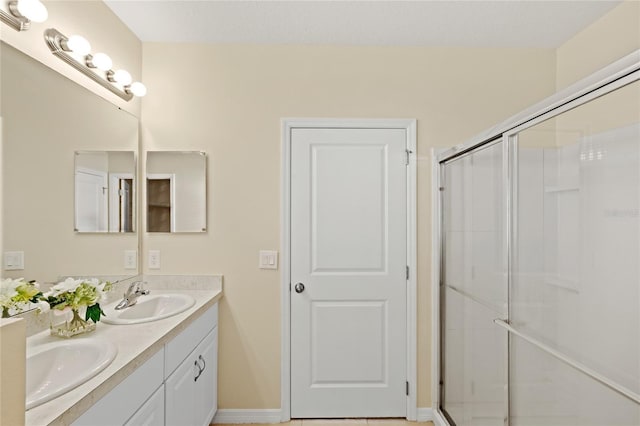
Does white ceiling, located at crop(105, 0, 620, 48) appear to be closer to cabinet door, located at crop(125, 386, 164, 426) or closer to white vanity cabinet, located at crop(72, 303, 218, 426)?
white vanity cabinet, located at crop(72, 303, 218, 426)

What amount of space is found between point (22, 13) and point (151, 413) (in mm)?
1641

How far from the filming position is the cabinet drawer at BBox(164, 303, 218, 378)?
165 cm

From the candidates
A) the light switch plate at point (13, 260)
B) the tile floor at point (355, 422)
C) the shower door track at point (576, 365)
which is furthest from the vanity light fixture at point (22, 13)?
the tile floor at point (355, 422)

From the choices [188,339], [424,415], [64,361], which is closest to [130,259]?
[188,339]

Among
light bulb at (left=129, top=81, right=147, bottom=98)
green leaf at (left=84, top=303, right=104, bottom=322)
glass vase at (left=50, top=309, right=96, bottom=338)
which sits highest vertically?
light bulb at (left=129, top=81, right=147, bottom=98)

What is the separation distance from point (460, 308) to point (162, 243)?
1.89m

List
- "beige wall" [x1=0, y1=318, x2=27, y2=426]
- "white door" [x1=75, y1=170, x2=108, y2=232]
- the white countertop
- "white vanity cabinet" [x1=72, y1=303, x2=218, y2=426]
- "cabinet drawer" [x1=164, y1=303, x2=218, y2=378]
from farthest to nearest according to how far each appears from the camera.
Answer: "white door" [x1=75, y1=170, x2=108, y2=232]
"cabinet drawer" [x1=164, y1=303, x2=218, y2=378]
"white vanity cabinet" [x1=72, y1=303, x2=218, y2=426]
the white countertop
"beige wall" [x1=0, y1=318, x2=27, y2=426]

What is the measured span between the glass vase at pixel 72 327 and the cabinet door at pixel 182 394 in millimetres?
412

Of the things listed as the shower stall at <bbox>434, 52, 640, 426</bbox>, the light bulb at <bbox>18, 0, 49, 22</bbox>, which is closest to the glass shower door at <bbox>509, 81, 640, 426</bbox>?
the shower stall at <bbox>434, 52, 640, 426</bbox>

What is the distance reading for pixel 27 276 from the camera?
4.84 ft

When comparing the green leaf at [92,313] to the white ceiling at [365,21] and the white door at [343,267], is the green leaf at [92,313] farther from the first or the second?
the white ceiling at [365,21]

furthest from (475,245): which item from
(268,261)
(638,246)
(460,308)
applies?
(268,261)

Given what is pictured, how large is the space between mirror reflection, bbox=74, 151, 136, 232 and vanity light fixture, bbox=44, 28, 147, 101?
368 mm

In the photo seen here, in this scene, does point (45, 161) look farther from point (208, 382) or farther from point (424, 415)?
point (424, 415)
